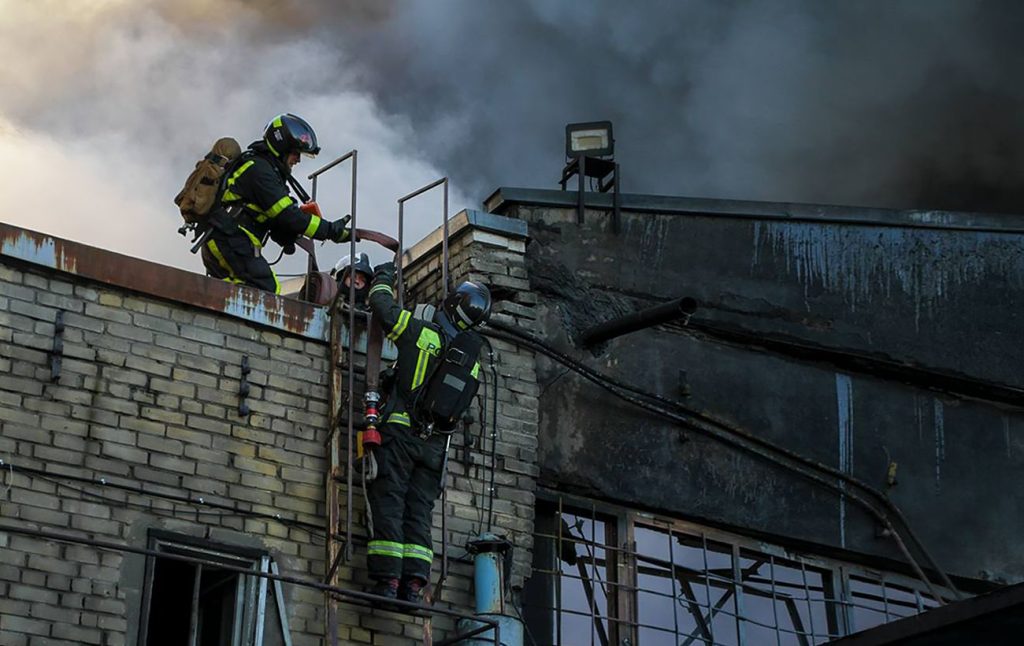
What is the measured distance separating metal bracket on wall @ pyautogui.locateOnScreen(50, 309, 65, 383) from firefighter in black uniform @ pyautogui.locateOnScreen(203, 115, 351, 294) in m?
1.70

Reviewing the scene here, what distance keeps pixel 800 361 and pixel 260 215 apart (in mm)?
4474

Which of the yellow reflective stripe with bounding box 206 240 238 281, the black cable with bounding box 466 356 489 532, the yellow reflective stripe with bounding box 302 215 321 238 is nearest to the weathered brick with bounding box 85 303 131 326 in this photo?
the yellow reflective stripe with bounding box 206 240 238 281

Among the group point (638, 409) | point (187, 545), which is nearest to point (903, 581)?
point (638, 409)

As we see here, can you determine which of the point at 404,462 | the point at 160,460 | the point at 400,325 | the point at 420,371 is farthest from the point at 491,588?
the point at 160,460

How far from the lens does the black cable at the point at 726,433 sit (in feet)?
40.9

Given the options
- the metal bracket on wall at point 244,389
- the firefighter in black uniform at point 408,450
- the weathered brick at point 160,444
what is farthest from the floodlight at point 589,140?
the weathered brick at point 160,444

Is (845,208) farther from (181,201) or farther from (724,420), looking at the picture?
(181,201)

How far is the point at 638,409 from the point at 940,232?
3.51 metres

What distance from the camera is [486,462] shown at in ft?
38.9

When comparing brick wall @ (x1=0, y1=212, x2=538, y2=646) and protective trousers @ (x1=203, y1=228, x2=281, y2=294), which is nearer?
brick wall @ (x1=0, y1=212, x2=538, y2=646)

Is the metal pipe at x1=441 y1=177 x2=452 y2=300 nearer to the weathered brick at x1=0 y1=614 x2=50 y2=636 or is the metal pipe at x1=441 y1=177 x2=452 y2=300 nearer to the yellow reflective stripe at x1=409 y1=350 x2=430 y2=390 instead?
the yellow reflective stripe at x1=409 y1=350 x2=430 y2=390

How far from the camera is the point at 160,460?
10.4 metres

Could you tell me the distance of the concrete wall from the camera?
12.8m

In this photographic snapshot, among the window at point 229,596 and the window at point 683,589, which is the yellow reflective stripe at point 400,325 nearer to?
the window at point 229,596
